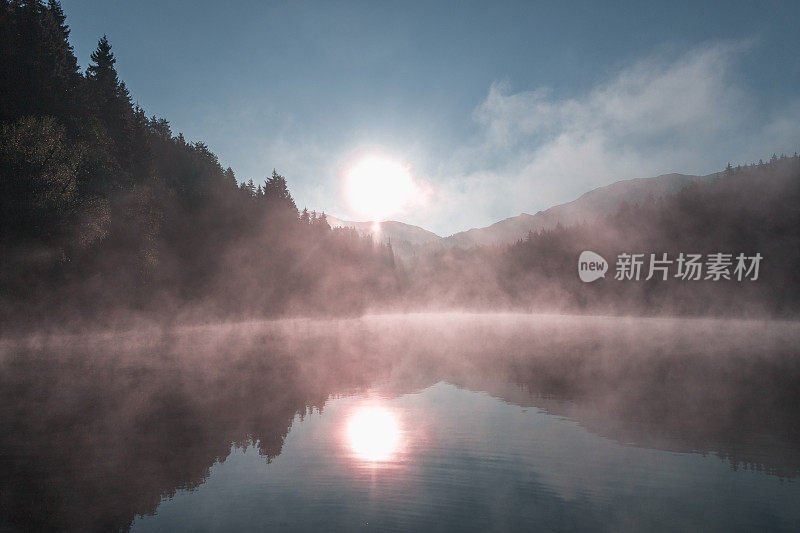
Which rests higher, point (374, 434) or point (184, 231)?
point (184, 231)

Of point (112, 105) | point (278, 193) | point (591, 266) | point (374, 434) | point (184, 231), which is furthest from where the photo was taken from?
point (591, 266)

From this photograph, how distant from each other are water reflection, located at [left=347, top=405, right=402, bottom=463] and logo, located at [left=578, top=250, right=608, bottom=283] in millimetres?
115994

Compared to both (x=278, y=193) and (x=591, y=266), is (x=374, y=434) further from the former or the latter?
(x=591, y=266)

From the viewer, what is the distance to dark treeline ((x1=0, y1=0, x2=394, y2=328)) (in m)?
31.9

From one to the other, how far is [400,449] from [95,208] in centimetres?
3684

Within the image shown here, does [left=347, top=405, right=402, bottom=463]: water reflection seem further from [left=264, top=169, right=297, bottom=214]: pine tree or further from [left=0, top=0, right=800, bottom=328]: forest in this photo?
[left=264, top=169, right=297, bottom=214]: pine tree

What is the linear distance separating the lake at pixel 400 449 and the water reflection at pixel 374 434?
0.08 meters

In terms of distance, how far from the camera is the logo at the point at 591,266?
118438 mm

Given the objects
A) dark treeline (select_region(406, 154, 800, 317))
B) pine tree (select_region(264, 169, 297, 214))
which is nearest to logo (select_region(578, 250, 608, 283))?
dark treeline (select_region(406, 154, 800, 317))

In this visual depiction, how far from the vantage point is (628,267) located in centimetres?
11381

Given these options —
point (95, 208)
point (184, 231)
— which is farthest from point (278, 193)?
point (95, 208)

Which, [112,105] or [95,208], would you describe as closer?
[95,208]

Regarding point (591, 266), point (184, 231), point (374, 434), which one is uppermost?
point (591, 266)

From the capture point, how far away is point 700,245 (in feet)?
311
